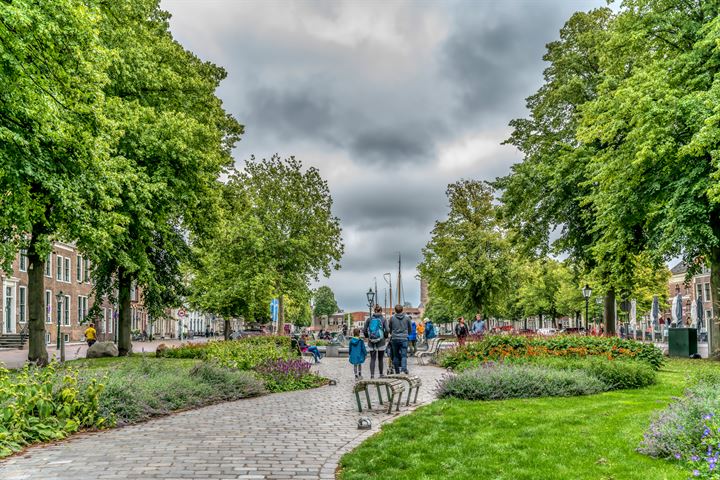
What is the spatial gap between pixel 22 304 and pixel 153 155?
3340 cm

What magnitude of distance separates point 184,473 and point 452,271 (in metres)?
41.2

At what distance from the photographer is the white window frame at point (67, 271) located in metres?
57.9

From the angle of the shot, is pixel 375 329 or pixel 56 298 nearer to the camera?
pixel 375 329

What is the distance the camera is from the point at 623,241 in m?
25.7

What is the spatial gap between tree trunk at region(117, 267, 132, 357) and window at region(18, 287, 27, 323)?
1017 inches

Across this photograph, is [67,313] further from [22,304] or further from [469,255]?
[469,255]

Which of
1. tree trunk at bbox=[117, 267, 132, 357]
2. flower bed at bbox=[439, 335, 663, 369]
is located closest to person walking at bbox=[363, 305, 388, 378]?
flower bed at bbox=[439, 335, 663, 369]

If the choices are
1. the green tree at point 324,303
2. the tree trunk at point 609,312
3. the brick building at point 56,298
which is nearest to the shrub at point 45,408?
Result: the tree trunk at point 609,312

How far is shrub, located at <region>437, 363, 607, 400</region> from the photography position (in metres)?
13.0

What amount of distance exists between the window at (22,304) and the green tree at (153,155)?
24326 mm

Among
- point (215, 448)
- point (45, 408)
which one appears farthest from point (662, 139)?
point (45, 408)

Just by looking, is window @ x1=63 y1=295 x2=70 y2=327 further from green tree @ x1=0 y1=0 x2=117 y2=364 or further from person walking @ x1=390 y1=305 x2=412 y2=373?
person walking @ x1=390 y1=305 x2=412 y2=373

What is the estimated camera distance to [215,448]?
883 cm

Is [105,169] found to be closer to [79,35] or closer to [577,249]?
[79,35]
